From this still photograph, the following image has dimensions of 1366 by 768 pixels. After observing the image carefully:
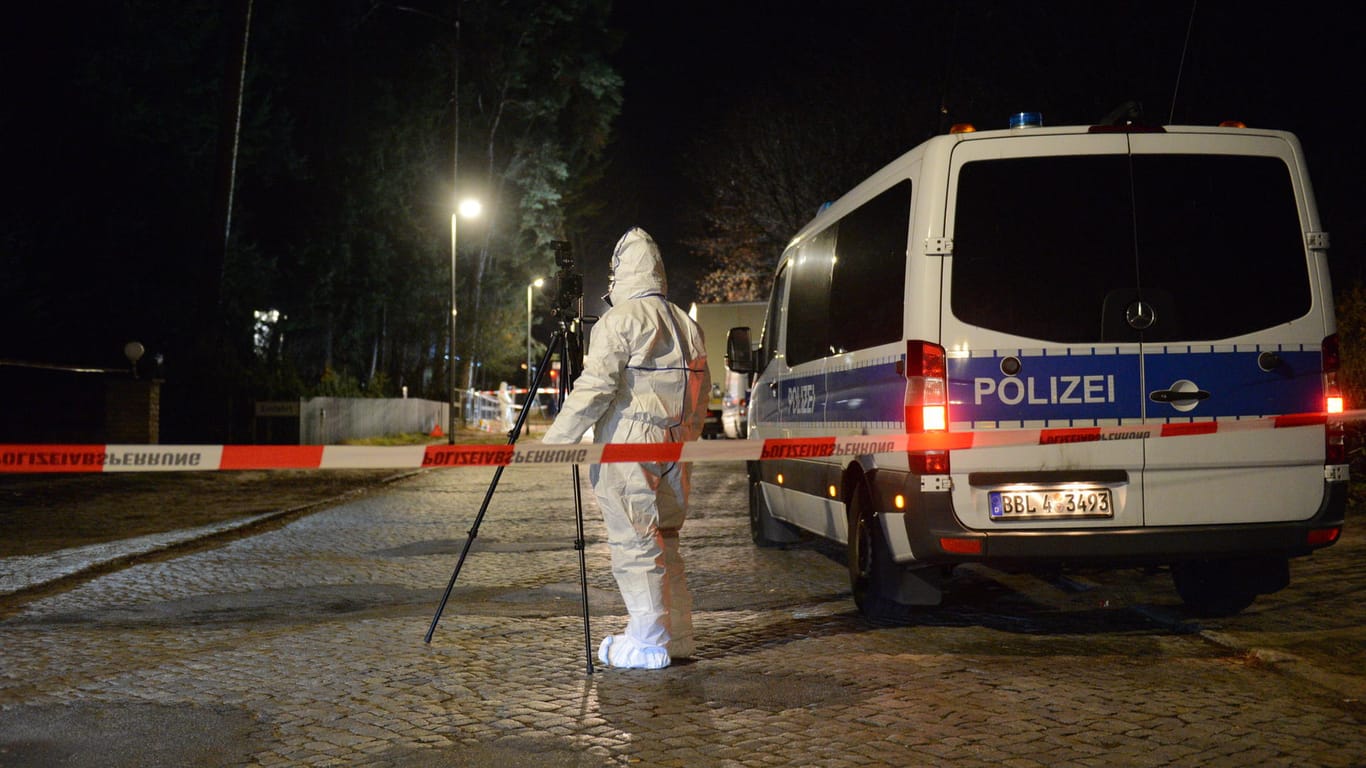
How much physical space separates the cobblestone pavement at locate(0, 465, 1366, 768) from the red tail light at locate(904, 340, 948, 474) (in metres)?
0.91

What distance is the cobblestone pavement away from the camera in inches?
197

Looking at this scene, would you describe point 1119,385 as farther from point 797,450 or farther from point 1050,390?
point 797,450

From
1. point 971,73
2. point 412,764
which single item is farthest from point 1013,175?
point 971,73

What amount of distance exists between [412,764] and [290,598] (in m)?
4.17

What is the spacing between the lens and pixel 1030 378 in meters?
6.70

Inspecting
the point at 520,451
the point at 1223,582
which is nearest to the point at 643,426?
the point at 520,451

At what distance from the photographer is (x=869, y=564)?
756 centimetres

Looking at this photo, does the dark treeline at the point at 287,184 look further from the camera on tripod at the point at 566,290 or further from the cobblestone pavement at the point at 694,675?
the camera on tripod at the point at 566,290

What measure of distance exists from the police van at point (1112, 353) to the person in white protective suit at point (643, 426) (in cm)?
112

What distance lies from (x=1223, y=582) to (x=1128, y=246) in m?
2.02

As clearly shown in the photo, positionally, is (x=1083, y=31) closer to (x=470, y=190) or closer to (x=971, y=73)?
(x=971, y=73)

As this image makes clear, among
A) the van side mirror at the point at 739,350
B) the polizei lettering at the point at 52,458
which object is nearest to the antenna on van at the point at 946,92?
the van side mirror at the point at 739,350

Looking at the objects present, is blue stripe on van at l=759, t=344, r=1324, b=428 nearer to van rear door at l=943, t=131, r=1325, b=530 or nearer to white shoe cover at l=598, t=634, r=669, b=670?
van rear door at l=943, t=131, r=1325, b=530

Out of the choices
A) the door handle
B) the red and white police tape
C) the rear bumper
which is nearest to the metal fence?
the red and white police tape
